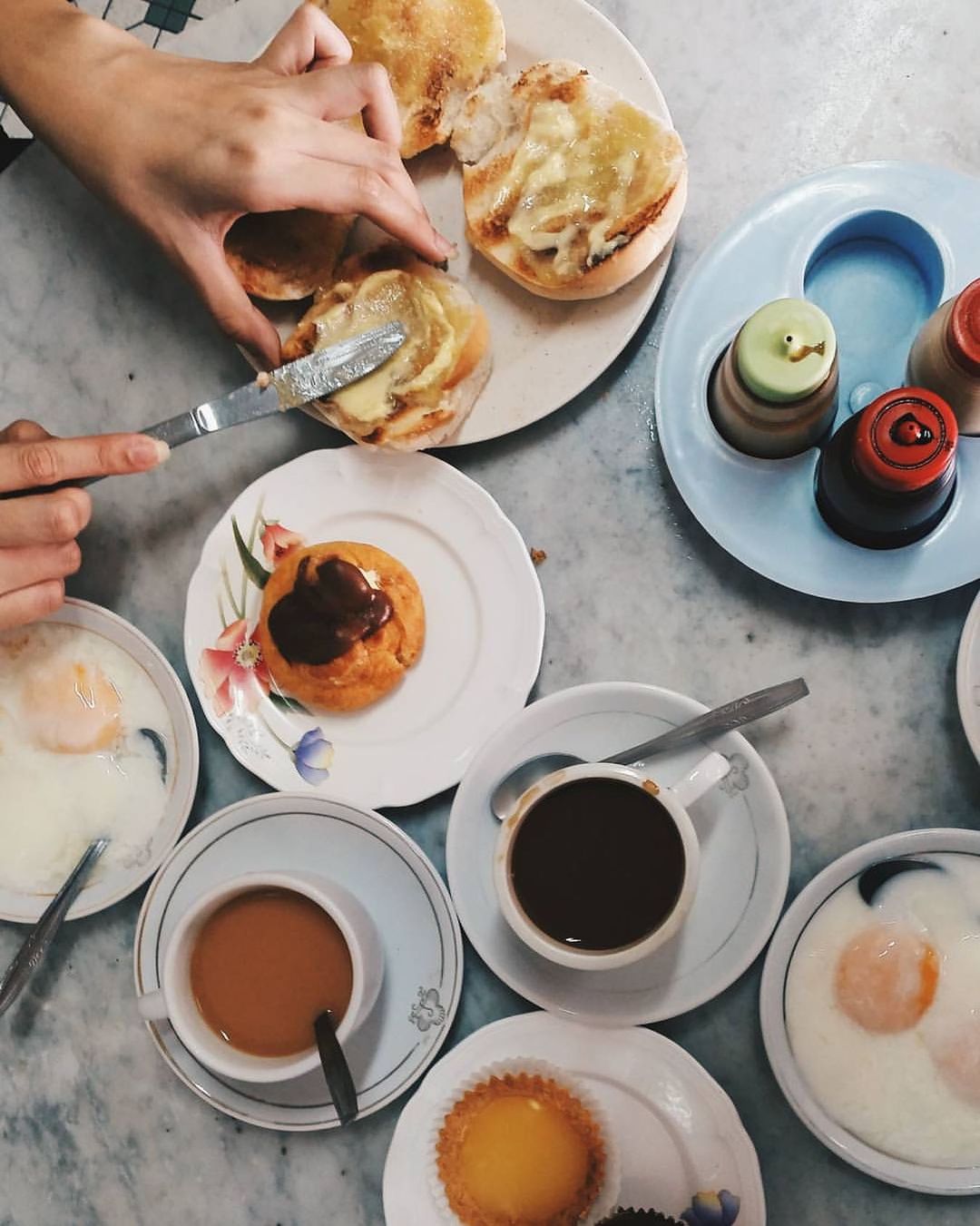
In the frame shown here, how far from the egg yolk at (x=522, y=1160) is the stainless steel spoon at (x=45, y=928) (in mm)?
577

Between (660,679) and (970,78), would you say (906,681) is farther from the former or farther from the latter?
(970,78)

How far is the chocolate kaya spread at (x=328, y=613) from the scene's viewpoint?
1.17 meters

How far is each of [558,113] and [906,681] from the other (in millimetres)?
815

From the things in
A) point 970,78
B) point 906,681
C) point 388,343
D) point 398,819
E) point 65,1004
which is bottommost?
point 65,1004

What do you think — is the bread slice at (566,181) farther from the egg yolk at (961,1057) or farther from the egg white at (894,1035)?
the egg yolk at (961,1057)

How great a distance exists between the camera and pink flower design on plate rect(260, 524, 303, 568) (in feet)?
4.09

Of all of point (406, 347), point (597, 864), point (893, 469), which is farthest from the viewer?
point (406, 347)

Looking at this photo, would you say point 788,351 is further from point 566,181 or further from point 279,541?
point 279,541

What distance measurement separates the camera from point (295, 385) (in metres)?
1.17

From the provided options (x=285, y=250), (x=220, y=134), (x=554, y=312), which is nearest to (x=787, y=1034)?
(x=554, y=312)

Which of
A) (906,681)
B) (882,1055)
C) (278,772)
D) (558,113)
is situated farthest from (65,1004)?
(558,113)

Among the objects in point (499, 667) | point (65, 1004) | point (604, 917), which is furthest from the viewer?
point (65, 1004)

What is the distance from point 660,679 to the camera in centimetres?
124

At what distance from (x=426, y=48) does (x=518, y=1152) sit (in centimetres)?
134
